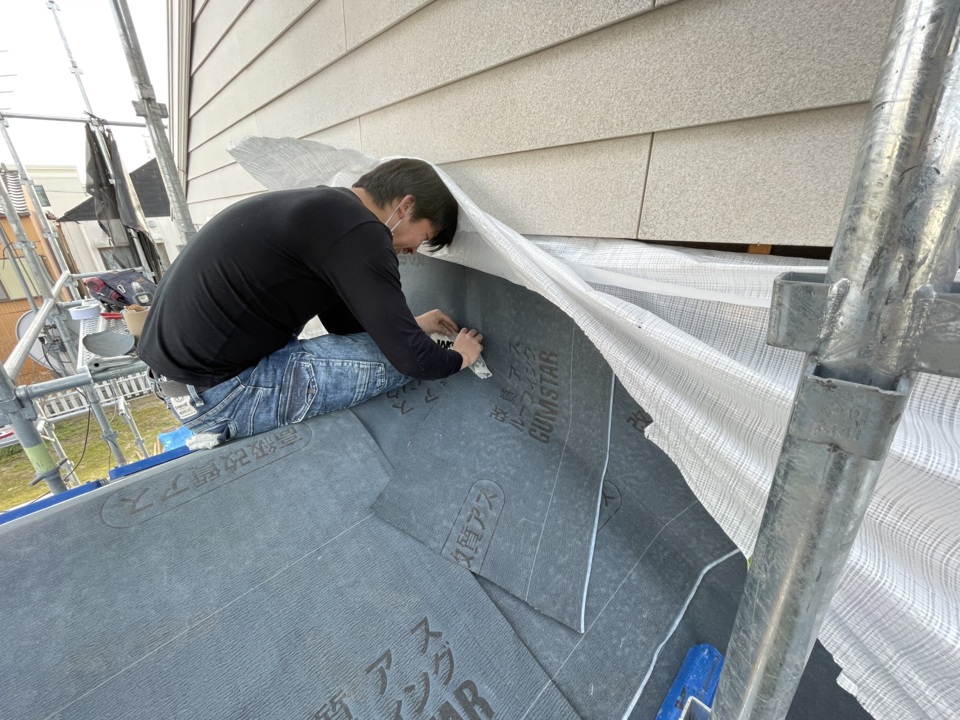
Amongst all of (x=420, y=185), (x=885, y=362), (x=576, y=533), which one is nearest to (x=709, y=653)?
(x=576, y=533)

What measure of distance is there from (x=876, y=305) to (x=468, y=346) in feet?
4.13

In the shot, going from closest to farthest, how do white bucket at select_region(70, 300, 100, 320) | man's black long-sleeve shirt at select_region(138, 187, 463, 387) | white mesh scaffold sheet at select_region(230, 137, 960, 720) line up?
white mesh scaffold sheet at select_region(230, 137, 960, 720), man's black long-sleeve shirt at select_region(138, 187, 463, 387), white bucket at select_region(70, 300, 100, 320)

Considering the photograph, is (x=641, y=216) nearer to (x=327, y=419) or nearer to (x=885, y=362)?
(x=885, y=362)

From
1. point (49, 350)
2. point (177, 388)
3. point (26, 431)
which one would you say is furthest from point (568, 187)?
point (49, 350)

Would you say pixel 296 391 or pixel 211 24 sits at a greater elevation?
pixel 211 24

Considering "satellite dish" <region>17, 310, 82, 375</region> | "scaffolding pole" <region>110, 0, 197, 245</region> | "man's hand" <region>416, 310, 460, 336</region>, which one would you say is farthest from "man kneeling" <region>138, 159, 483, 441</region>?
"satellite dish" <region>17, 310, 82, 375</region>

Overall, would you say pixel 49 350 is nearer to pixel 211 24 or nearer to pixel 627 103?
pixel 211 24

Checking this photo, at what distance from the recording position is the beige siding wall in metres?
0.69

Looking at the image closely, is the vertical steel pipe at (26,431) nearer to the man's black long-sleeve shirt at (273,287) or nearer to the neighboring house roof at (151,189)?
the man's black long-sleeve shirt at (273,287)

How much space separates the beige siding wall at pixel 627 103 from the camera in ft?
2.25

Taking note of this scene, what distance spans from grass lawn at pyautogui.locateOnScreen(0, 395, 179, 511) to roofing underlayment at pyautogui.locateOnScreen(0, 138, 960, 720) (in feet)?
18.6

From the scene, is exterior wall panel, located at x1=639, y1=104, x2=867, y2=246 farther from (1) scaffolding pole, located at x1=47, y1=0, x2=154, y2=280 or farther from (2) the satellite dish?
(2) the satellite dish

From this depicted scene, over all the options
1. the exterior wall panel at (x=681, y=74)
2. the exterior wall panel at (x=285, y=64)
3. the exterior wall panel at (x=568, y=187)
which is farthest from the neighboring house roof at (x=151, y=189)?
the exterior wall panel at (x=681, y=74)

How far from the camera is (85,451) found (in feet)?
18.7
